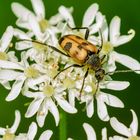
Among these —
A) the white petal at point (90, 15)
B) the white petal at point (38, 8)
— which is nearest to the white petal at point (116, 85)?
the white petal at point (90, 15)

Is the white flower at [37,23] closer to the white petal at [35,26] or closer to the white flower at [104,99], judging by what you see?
the white petal at [35,26]

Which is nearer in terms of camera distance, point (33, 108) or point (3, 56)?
point (33, 108)

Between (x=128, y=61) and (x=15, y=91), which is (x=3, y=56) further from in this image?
(x=128, y=61)

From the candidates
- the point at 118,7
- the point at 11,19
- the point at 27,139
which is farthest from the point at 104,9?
the point at 27,139

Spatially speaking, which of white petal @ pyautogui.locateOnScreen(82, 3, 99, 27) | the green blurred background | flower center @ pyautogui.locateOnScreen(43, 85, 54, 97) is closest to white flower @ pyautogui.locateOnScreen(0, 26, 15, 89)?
flower center @ pyautogui.locateOnScreen(43, 85, 54, 97)

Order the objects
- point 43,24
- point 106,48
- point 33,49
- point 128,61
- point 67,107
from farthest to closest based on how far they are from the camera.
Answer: point 43,24 < point 128,61 < point 106,48 < point 33,49 < point 67,107

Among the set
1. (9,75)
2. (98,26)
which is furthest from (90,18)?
(9,75)
